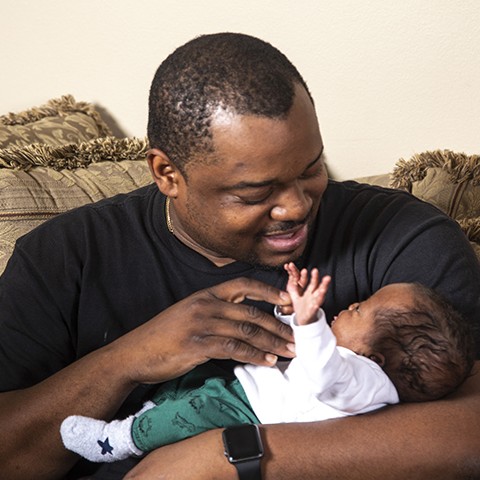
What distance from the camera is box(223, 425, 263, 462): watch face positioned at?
168 centimetres

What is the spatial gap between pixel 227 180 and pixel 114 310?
0.44 m

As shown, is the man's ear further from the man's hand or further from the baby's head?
the baby's head

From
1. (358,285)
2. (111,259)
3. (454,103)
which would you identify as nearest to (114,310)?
(111,259)

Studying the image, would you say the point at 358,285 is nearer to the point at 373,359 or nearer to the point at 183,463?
the point at 373,359

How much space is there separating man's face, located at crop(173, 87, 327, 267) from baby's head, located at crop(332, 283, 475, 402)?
20cm

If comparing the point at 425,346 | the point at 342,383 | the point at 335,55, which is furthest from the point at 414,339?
the point at 335,55

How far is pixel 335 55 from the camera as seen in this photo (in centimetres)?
285

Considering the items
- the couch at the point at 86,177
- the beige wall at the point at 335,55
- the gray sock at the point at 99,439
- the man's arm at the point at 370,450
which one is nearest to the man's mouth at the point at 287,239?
the man's arm at the point at 370,450

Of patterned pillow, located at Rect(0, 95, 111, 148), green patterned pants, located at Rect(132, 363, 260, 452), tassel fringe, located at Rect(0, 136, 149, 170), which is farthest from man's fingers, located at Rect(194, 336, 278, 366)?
patterned pillow, located at Rect(0, 95, 111, 148)

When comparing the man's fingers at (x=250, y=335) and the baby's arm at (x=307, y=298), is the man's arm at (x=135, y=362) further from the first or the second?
the baby's arm at (x=307, y=298)

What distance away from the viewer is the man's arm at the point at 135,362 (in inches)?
69.4

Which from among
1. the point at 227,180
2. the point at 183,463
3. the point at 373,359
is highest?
the point at 227,180

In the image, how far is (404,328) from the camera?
68.9 inches

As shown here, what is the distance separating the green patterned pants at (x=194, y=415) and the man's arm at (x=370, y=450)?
0.23ft
